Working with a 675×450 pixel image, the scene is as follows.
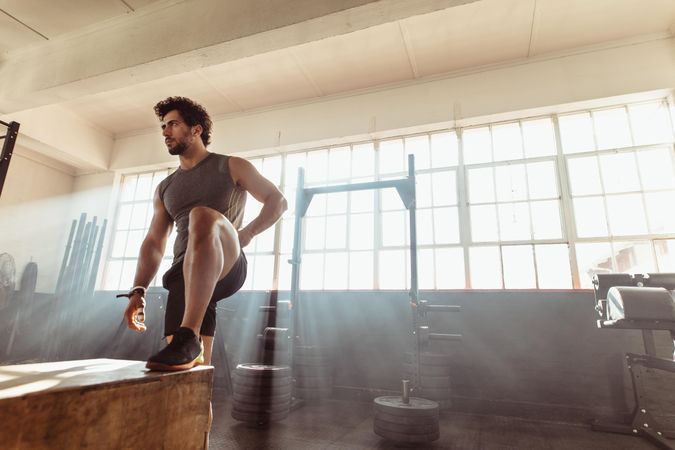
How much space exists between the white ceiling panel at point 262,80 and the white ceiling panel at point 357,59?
0.20 m

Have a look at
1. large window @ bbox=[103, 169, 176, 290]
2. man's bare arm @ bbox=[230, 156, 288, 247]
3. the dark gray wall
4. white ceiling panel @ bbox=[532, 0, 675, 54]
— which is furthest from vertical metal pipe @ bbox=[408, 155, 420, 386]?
large window @ bbox=[103, 169, 176, 290]

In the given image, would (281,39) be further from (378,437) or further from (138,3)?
(378,437)

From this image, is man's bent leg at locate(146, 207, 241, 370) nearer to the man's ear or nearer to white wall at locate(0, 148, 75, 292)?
the man's ear

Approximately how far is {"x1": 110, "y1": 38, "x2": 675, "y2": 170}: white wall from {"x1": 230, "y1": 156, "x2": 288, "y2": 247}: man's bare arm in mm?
3510

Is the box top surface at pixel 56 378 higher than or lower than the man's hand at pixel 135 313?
lower

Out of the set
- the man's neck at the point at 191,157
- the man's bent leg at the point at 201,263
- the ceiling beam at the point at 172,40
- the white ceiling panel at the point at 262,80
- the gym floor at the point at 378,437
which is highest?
the white ceiling panel at the point at 262,80

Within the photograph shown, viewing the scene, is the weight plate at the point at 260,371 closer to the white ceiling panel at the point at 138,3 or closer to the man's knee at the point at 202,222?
the man's knee at the point at 202,222

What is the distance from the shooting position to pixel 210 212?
118 cm

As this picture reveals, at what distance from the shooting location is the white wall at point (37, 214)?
18.8 ft

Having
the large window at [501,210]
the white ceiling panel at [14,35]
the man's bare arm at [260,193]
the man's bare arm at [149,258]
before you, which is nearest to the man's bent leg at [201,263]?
the man's bare arm at [260,193]

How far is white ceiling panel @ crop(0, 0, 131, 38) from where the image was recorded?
361 centimetres

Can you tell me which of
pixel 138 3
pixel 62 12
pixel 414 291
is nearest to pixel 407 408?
pixel 414 291

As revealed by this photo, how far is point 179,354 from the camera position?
38.4 inches

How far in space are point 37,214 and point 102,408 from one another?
280 inches
